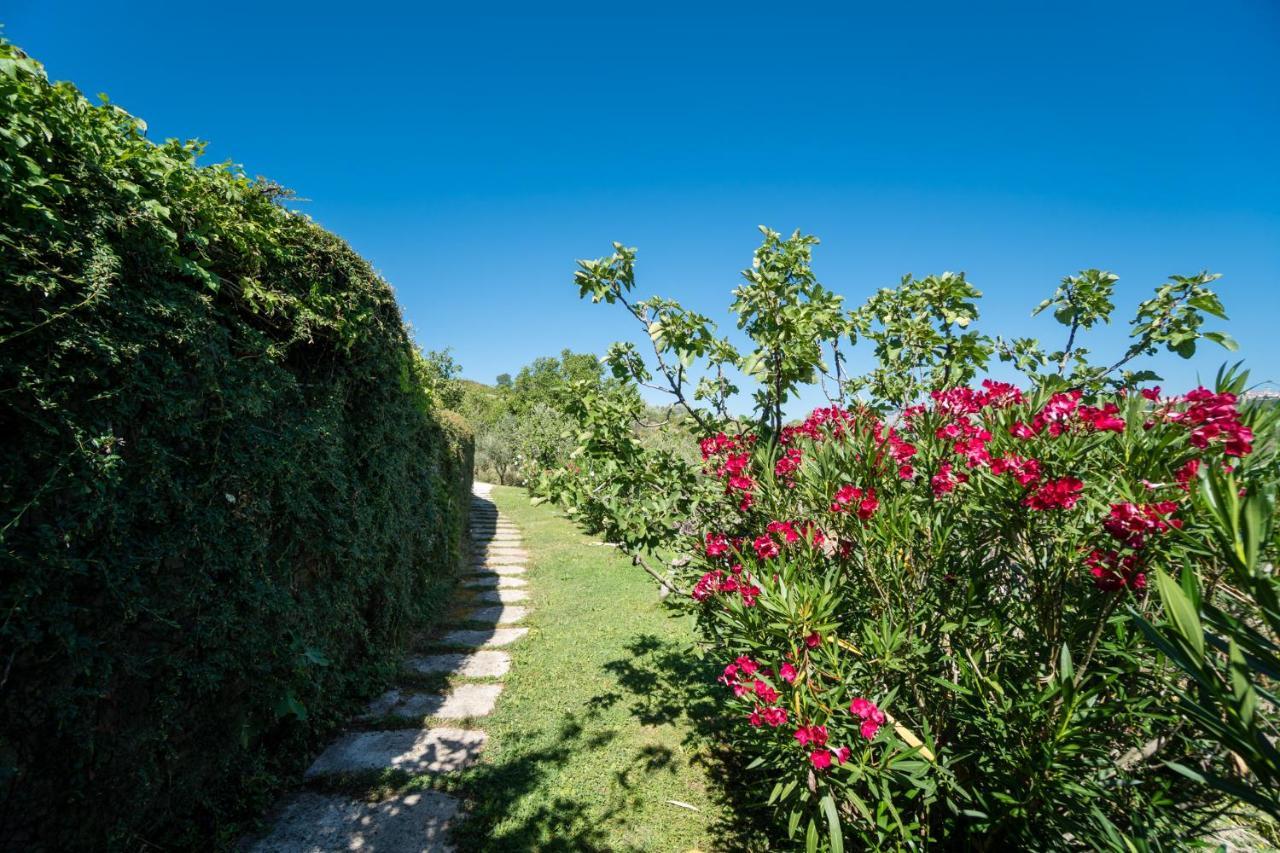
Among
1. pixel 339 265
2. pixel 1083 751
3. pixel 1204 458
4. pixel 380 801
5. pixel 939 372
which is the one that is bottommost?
pixel 380 801

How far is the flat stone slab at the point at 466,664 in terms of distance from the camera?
209 inches

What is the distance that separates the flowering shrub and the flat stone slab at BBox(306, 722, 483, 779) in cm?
249

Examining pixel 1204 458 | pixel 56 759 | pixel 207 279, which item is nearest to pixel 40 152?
pixel 207 279

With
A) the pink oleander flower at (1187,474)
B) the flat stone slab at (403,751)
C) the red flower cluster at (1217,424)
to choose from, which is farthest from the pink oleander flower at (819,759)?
the flat stone slab at (403,751)

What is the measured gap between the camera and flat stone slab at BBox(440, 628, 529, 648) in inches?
242

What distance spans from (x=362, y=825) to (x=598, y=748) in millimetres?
1643

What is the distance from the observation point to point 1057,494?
1913mm

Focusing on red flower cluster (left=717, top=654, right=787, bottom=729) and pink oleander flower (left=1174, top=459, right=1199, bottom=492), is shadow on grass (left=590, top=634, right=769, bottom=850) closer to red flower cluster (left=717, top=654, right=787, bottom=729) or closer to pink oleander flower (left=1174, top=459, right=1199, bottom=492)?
red flower cluster (left=717, top=654, right=787, bottom=729)

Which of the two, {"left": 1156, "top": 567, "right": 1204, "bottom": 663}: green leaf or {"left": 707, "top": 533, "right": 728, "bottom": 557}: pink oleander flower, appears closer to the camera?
{"left": 1156, "top": 567, "right": 1204, "bottom": 663}: green leaf

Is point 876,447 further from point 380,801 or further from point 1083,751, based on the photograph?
point 380,801

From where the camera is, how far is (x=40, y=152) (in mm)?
1924

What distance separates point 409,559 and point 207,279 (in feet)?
13.1

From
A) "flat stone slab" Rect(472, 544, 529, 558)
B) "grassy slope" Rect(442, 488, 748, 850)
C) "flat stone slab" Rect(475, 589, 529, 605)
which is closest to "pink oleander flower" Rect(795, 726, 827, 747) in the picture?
"grassy slope" Rect(442, 488, 748, 850)

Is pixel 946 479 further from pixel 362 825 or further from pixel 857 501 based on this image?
pixel 362 825
